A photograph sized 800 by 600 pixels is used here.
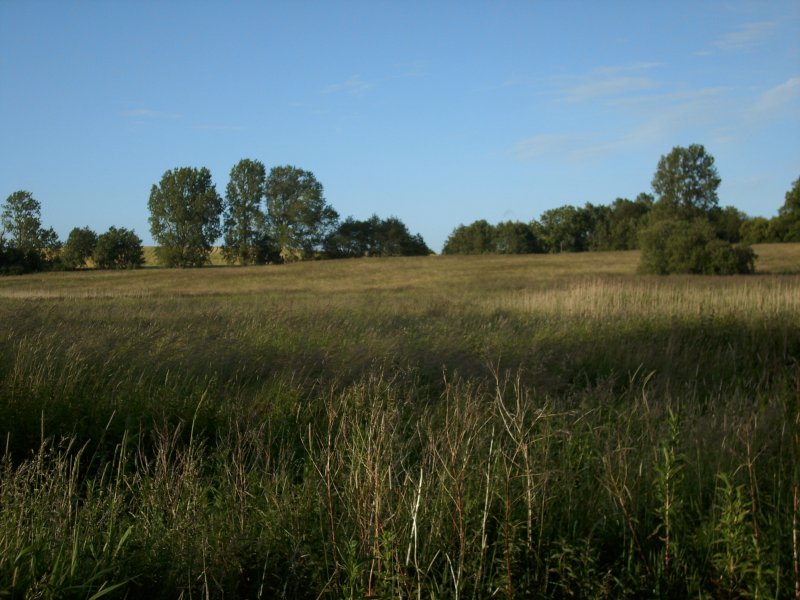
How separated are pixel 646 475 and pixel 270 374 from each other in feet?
16.8

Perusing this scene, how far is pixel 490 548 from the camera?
135 inches

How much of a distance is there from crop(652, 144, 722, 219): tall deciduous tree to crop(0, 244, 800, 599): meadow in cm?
8300

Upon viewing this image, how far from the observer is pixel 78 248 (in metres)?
65.6

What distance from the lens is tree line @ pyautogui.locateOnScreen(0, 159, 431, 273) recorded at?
216 feet

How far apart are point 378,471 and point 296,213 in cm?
8001

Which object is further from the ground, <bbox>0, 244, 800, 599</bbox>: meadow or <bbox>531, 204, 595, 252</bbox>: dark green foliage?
<bbox>531, 204, 595, 252</bbox>: dark green foliage

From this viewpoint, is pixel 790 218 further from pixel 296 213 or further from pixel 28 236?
pixel 28 236

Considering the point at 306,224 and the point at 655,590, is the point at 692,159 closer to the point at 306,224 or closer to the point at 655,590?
the point at 306,224

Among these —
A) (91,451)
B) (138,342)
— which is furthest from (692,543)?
(138,342)

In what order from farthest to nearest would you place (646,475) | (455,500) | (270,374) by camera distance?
1. (270,374)
2. (646,475)
3. (455,500)

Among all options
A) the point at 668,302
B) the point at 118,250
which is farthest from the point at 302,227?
the point at 668,302

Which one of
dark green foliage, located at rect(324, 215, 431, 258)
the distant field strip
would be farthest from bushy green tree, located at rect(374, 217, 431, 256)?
the distant field strip

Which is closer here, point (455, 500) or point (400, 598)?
point (400, 598)

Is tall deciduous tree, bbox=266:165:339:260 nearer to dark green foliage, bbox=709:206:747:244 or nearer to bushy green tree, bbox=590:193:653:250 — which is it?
bushy green tree, bbox=590:193:653:250
